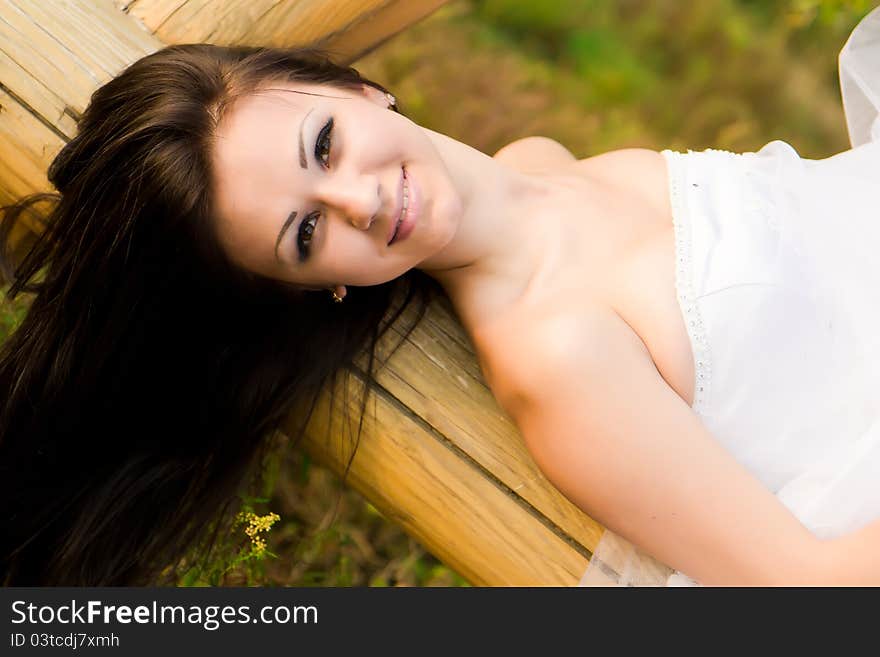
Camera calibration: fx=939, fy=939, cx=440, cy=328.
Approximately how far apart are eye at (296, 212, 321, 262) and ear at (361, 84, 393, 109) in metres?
0.43

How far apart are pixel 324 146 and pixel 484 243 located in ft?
1.73

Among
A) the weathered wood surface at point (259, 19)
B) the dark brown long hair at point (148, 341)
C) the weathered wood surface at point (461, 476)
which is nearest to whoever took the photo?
the dark brown long hair at point (148, 341)

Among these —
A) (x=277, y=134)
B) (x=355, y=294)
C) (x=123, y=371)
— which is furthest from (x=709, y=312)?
(x=123, y=371)

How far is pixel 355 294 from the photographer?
2572mm

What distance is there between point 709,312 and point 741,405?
0.25 m

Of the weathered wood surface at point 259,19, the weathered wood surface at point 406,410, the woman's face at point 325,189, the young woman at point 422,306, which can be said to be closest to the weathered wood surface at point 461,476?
the weathered wood surface at point 406,410

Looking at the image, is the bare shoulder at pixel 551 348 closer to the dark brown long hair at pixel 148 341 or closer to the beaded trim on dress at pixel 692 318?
the beaded trim on dress at pixel 692 318

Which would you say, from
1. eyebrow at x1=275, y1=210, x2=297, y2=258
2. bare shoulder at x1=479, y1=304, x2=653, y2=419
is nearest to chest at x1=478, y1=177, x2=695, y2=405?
bare shoulder at x1=479, y1=304, x2=653, y2=419

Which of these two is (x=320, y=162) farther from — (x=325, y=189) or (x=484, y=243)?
(x=484, y=243)

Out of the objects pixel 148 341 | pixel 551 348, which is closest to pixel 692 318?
pixel 551 348

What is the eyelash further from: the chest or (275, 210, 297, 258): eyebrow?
the chest

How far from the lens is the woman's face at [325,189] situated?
2.14m

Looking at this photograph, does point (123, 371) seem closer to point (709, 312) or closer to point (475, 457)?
point (475, 457)

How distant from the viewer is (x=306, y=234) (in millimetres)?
2199
